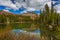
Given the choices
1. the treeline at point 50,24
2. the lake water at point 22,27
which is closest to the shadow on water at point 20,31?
the lake water at point 22,27

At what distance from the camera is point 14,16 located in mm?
3746

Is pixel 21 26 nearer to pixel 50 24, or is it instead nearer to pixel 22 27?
pixel 22 27

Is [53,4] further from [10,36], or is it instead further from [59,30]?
[10,36]

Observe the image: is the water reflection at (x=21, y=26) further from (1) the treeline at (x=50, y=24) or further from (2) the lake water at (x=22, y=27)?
(1) the treeline at (x=50, y=24)

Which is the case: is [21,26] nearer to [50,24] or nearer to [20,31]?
[20,31]

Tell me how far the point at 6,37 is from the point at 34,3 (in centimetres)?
72

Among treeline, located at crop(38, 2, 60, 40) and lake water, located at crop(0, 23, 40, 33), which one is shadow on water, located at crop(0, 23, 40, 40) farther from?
treeline, located at crop(38, 2, 60, 40)

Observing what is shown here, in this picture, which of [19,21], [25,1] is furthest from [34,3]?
[19,21]

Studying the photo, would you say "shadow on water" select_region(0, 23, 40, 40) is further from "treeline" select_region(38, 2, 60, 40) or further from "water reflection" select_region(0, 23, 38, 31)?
"treeline" select_region(38, 2, 60, 40)

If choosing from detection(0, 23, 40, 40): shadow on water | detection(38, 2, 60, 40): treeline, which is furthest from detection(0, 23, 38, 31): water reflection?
detection(38, 2, 60, 40): treeline

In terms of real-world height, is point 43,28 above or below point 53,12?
below

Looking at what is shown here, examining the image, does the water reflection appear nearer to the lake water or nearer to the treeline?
the lake water

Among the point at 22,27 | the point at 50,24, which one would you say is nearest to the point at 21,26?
the point at 22,27

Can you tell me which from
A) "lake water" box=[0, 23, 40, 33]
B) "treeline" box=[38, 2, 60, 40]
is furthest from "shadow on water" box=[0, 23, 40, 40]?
"treeline" box=[38, 2, 60, 40]
